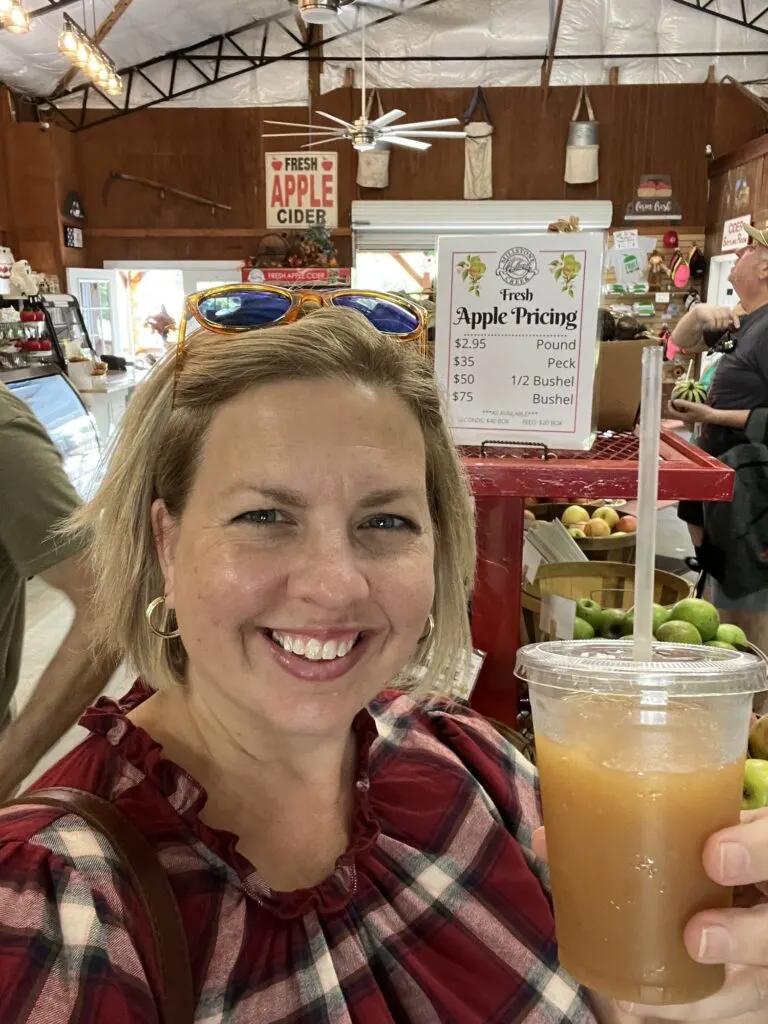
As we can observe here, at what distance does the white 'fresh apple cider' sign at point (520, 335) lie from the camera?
155 centimetres

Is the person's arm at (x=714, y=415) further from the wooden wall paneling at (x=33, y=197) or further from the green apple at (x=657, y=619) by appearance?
the wooden wall paneling at (x=33, y=197)

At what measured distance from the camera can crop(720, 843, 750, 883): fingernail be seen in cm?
73

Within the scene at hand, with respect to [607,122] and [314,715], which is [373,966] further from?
[607,122]

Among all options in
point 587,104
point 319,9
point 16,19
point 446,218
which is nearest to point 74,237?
point 446,218

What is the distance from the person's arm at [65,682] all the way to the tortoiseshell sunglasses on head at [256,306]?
0.74 m

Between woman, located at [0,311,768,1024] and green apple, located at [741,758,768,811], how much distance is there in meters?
0.51

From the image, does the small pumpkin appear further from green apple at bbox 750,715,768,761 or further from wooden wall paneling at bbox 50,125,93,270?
wooden wall paneling at bbox 50,125,93,270

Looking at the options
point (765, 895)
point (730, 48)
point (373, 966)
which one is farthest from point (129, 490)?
point (730, 48)

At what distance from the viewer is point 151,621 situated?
1215 millimetres

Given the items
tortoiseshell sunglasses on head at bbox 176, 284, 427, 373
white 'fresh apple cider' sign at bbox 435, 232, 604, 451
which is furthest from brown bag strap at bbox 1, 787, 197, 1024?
white 'fresh apple cider' sign at bbox 435, 232, 604, 451

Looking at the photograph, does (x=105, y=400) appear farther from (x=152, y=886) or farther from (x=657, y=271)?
(x=152, y=886)

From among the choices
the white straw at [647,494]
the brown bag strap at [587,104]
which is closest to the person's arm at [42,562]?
the white straw at [647,494]

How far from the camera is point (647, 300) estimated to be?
10.6 m

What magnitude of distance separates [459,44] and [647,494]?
1092 cm
